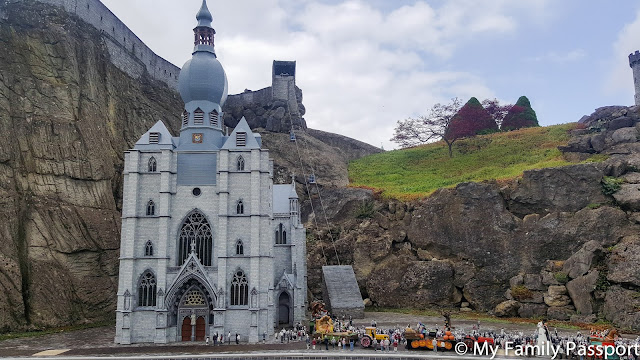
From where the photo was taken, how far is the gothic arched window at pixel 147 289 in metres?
33.8

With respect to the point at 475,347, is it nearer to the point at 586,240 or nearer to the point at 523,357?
the point at 523,357

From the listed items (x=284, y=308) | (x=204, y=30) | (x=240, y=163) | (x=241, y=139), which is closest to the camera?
(x=240, y=163)

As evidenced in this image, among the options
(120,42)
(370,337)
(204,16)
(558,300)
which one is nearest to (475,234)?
(558,300)

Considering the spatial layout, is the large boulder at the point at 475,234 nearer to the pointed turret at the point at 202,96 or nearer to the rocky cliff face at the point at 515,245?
the rocky cliff face at the point at 515,245

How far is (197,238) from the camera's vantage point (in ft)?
115

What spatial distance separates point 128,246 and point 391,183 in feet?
127

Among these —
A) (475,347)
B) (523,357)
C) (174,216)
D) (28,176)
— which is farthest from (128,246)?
(523,357)

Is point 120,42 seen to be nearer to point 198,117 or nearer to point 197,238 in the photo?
point 198,117

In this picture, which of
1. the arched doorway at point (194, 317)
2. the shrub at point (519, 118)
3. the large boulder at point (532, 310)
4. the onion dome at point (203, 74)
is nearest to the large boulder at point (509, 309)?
the large boulder at point (532, 310)

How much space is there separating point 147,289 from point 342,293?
1587cm

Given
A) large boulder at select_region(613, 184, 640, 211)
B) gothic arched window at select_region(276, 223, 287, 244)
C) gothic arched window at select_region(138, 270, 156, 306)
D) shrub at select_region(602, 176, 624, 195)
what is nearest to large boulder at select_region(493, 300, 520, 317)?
large boulder at select_region(613, 184, 640, 211)

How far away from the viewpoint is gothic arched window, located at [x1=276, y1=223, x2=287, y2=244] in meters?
42.8

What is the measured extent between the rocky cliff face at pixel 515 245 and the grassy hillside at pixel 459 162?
256 inches

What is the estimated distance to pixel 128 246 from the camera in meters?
33.8
